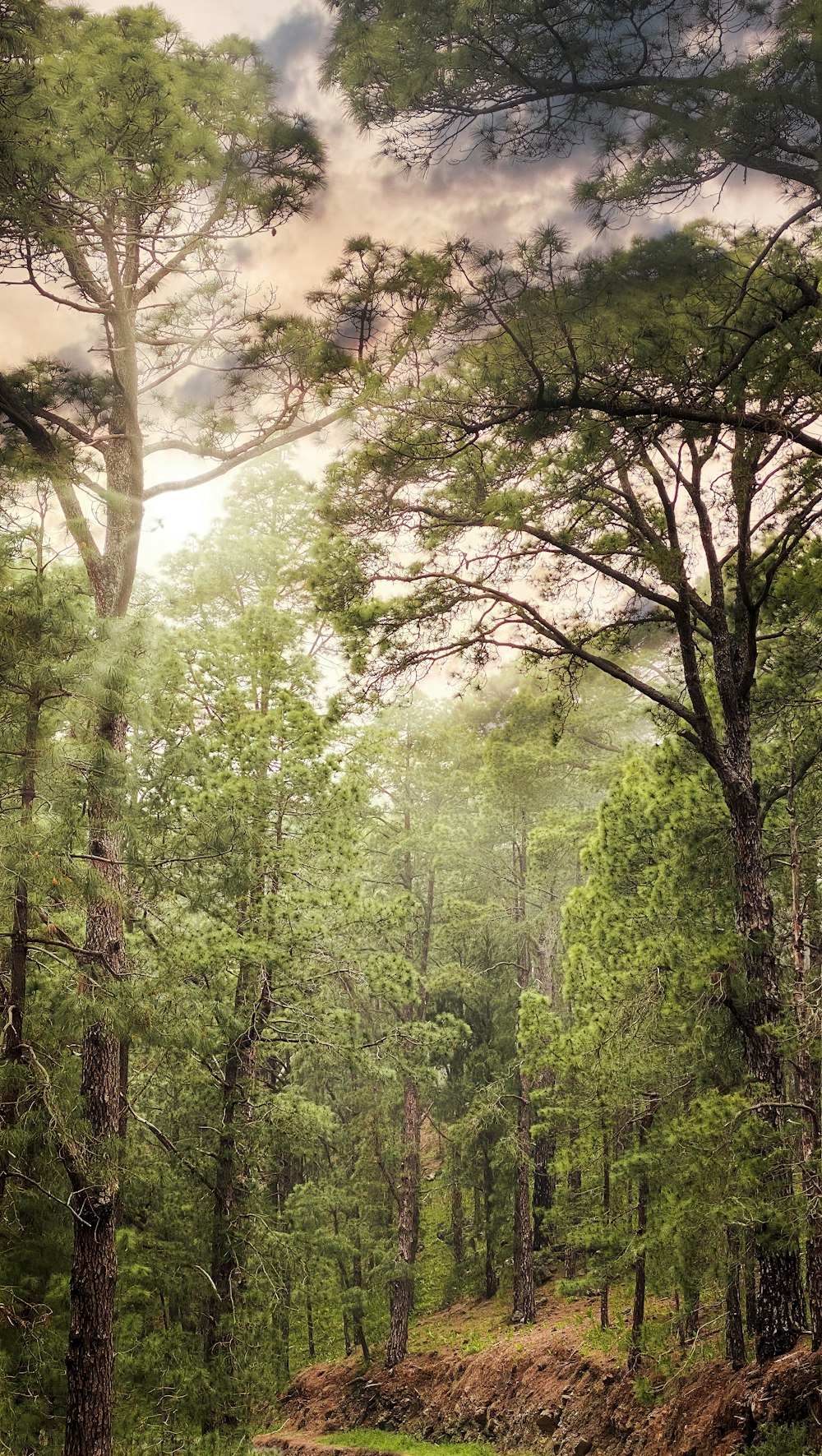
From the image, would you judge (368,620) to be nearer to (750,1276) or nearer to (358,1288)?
(750,1276)

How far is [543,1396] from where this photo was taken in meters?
11.3

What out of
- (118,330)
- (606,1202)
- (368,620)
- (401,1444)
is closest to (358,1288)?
(401,1444)

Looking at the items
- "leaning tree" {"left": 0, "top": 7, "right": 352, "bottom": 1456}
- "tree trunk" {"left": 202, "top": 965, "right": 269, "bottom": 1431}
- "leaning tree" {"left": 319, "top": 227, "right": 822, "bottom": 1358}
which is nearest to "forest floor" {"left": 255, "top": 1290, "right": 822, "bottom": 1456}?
"leaning tree" {"left": 319, "top": 227, "right": 822, "bottom": 1358}

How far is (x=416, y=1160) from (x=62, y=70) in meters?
16.1

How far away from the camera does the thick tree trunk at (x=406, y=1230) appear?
15367 millimetres

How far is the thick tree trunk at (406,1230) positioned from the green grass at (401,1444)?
140 cm

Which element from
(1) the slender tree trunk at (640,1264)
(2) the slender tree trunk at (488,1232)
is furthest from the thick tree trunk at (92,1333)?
(2) the slender tree trunk at (488,1232)

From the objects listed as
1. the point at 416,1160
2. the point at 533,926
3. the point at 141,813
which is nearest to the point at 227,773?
the point at 141,813

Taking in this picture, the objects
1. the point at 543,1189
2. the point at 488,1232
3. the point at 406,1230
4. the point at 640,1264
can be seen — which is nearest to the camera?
the point at 640,1264

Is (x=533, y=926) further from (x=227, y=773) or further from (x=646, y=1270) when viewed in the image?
(x=227, y=773)

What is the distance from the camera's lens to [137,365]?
7750 mm

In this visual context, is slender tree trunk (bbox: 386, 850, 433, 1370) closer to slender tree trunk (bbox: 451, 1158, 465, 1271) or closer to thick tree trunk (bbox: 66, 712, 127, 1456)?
slender tree trunk (bbox: 451, 1158, 465, 1271)

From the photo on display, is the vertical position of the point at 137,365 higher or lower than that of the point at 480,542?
higher

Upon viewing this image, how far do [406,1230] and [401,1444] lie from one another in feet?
10.1
